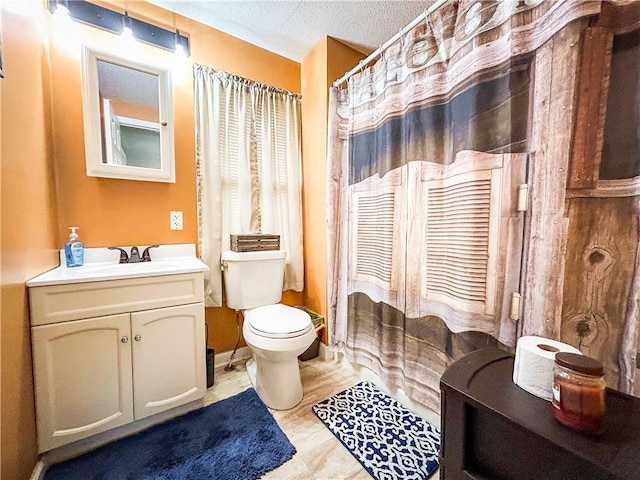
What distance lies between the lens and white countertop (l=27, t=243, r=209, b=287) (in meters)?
1.10

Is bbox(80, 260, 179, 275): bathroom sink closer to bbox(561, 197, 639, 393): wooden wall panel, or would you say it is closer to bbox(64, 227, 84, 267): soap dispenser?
bbox(64, 227, 84, 267): soap dispenser

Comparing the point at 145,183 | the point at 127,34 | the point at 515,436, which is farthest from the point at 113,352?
the point at 127,34

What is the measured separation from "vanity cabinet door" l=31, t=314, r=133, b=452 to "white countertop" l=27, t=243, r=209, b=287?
0.61 feet

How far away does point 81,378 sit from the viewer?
1110 mm

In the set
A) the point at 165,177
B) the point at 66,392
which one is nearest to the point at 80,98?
the point at 165,177

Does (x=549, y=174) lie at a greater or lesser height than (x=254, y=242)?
greater

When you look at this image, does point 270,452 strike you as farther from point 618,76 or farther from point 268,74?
point 268,74

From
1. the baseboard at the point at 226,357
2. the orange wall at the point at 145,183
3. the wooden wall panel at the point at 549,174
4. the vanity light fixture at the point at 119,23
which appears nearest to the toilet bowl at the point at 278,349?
the baseboard at the point at 226,357

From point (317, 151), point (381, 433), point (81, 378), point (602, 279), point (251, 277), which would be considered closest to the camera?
point (602, 279)

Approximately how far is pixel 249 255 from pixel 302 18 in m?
1.52

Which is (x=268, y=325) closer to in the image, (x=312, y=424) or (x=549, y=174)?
(x=312, y=424)

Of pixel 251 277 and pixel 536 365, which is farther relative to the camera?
pixel 251 277

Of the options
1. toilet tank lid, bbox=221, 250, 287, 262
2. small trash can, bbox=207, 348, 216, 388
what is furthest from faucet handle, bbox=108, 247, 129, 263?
small trash can, bbox=207, 348, 216, 388

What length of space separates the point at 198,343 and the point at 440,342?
1221mm
